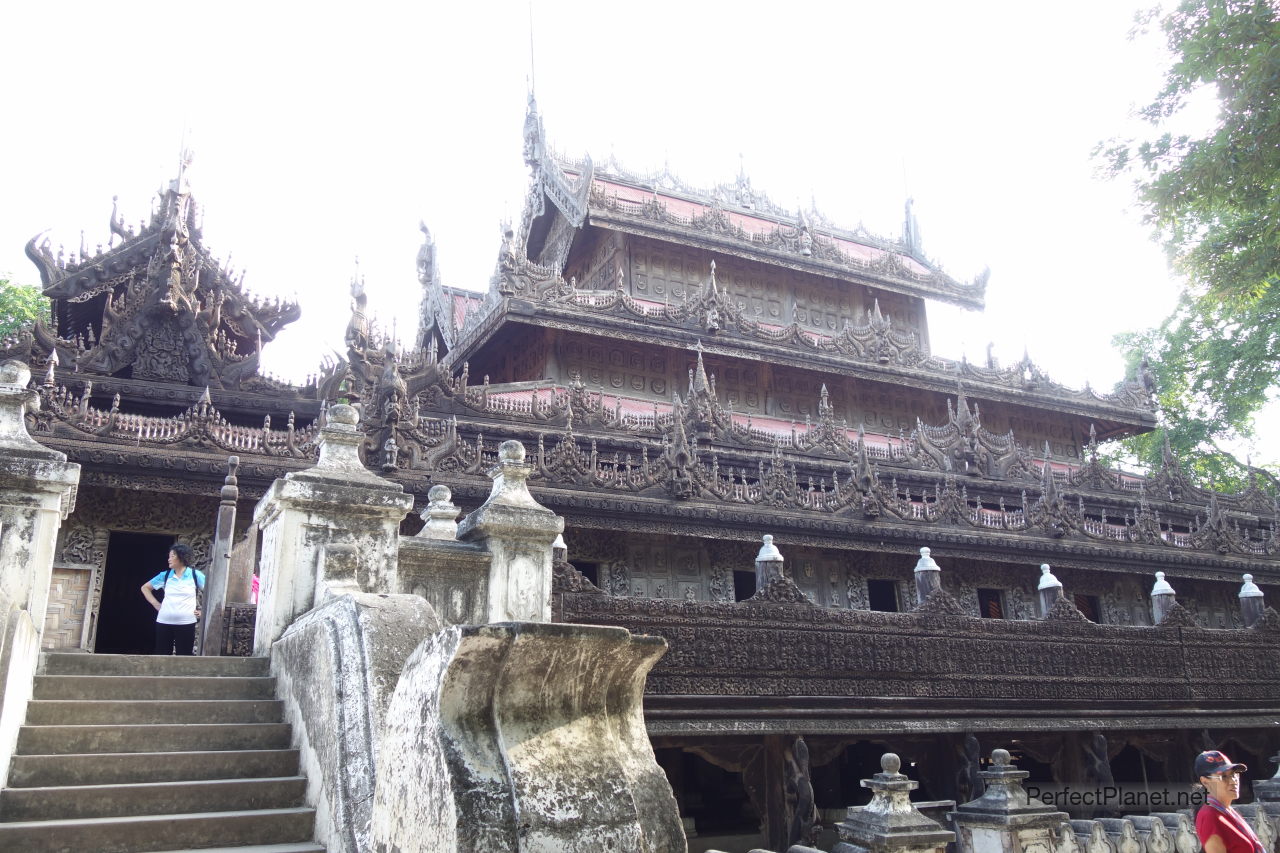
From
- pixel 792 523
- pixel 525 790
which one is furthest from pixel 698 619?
pixel 525 790

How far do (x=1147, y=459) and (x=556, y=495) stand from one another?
27.6m

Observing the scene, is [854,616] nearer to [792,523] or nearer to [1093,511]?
[792,523]

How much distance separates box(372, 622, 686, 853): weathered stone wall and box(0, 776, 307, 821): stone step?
71.6 inches

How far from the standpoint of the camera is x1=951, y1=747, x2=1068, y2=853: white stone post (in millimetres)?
7054

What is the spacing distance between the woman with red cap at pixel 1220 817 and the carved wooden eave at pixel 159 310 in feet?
41.1

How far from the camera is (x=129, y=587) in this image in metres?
13.2

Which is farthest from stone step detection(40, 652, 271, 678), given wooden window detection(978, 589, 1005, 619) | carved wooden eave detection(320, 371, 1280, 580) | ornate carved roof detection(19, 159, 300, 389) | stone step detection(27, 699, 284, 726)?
wooden window detection(978, 589, 1005, 619)

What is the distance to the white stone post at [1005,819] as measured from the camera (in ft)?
23.1

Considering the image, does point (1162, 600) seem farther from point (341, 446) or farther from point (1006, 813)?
point (341, 446)

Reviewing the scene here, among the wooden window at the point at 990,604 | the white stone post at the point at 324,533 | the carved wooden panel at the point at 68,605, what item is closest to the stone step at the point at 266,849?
the white stone post at the point at 324,533

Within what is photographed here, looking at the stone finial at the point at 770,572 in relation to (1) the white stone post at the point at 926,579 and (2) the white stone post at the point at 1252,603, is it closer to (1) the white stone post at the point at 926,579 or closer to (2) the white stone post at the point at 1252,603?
(1) the white stone post at the point at 926,579

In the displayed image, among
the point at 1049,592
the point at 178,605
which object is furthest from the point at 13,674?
the point at 1049,592

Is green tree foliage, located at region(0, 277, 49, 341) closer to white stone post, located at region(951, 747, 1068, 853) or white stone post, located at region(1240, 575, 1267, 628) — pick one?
white stone post, located at region(951, 747, 1068, 853)

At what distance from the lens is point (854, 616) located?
34.7ft
